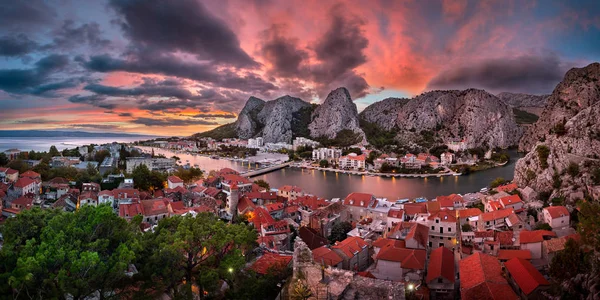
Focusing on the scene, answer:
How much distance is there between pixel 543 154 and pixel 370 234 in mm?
11865

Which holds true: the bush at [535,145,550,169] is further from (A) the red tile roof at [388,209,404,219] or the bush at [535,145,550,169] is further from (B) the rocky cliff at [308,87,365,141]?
(B) the rocky cliff at [308,87,365,141]

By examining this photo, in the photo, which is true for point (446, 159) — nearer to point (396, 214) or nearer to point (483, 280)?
point (396, 214)

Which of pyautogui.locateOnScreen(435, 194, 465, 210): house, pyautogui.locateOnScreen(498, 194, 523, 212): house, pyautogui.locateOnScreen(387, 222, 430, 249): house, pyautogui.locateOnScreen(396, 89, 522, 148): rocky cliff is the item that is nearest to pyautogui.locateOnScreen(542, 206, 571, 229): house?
pyautogui.locateOnScreen(498, 194, 523, 212): house

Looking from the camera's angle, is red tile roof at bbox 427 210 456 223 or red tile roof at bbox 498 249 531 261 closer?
red tile roof at bbox 498 249 531 261

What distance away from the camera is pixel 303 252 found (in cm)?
503

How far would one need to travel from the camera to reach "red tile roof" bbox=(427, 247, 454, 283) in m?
7.82

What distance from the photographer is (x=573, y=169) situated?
14.6 m

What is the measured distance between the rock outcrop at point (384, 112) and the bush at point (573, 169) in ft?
189

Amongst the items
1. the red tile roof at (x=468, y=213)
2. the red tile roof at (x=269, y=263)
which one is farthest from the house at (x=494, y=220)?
the red tile roof at (x=269, y=263)

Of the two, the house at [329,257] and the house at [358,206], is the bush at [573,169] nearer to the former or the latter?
the house at [358,206]

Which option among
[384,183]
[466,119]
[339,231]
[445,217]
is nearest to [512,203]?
[445,217]

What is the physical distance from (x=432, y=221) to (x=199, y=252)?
28.6ft

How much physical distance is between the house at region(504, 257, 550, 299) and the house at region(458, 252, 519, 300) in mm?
233

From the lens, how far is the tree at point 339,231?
12.6 metres
